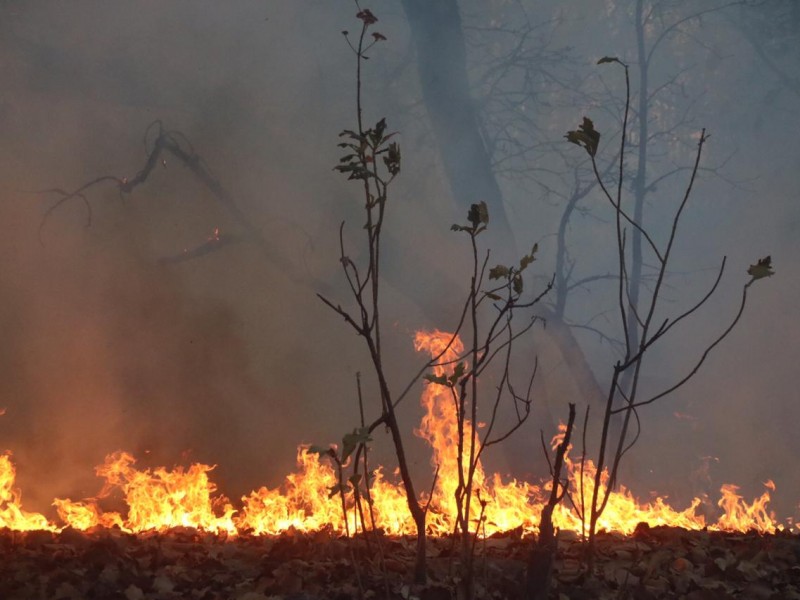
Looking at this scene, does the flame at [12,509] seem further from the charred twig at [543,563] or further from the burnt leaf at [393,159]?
the burnt leaf at [393,159]

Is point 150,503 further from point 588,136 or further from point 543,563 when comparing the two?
point 588,136

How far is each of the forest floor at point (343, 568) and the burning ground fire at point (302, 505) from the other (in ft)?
1.42

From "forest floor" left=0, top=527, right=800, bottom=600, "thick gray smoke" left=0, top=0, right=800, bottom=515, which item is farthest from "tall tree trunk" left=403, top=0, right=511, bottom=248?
"forest floor" left=0, top=527, right=800, bottom=600

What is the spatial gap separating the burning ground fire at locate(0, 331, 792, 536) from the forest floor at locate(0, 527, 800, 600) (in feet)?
1.42

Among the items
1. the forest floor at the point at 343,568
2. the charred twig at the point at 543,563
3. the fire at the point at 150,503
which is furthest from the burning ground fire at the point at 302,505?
the charred twig at the point at 543,563

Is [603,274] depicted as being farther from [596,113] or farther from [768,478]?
[768,478]

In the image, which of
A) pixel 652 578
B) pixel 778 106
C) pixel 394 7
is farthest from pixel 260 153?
pixel 778 106

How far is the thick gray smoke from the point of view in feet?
20.8

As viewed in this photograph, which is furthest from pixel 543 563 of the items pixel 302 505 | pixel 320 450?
pixel 302 505

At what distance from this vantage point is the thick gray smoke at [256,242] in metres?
6.34

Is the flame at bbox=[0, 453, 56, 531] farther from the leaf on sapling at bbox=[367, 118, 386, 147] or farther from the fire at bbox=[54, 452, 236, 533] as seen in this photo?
the leaf on sapling at bbox=[367, 118, 386, 147]

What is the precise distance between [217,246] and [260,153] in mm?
1065

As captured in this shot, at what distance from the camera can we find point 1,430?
6.12 m

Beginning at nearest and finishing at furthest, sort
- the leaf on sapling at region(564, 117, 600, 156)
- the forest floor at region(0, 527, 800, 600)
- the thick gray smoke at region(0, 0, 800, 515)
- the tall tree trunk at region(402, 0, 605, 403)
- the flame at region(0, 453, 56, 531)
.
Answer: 1. the leaf on sapling at region(564, 117, 600, 156)
2. the forest floor at region(0, 527, 800, 600)
3. the flame at region(0, 453, 56, 531)
4. the thick gray smoke at region(0, 0, 800, 515)
5. the tall tree trunk at region(402, 0, 605, 403)
